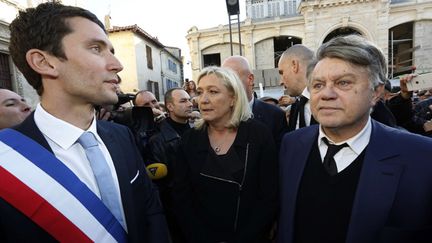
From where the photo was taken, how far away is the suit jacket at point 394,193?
1.33m

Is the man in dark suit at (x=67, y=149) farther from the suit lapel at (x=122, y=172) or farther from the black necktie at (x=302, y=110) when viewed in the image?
the black necktie at (x=302, y=110)

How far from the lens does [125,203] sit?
4.59 feet

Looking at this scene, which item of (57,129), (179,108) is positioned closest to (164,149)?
(179,108)

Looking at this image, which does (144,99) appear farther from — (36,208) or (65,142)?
(36,208)

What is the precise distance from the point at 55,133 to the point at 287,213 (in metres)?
1.38

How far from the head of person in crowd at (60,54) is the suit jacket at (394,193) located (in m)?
1.45

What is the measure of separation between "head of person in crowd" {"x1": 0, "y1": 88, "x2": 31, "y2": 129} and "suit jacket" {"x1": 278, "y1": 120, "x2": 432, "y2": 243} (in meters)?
2.60

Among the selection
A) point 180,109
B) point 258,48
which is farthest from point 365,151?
point 258,48

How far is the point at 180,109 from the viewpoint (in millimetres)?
3689

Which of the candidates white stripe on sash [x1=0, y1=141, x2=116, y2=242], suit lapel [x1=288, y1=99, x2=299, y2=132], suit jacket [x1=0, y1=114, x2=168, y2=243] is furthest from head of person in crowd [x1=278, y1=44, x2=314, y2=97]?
white stripe on sash [x1=0, y1=141, x2=116, y2=242]

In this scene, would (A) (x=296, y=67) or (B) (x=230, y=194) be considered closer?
(B) (x=230, y=194)

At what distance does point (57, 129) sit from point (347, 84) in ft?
5.10

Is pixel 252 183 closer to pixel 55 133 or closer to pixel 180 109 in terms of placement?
pixel 55 133

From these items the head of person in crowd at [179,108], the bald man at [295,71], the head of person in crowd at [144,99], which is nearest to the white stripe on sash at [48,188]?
the bald man at [295,71]
